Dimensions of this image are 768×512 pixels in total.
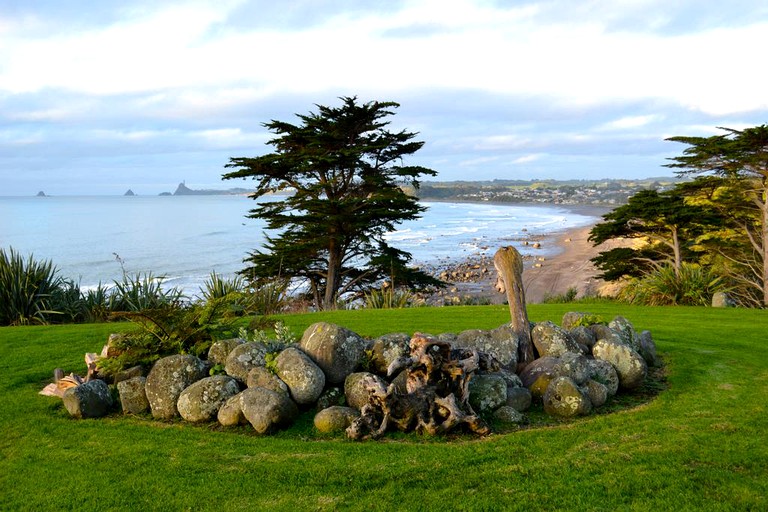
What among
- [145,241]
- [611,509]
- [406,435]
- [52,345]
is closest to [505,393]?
[406,435]

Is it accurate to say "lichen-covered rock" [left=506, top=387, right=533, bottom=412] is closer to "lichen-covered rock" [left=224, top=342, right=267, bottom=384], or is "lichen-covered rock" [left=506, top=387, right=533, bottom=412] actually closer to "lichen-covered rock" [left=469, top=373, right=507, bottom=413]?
"lichen-covered rock" [left=469, top=373, right=507, bottom=413]

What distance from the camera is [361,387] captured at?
6.50 meters

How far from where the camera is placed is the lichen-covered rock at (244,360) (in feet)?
22.6

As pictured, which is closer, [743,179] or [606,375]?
[606,375]

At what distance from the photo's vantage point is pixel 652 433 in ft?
18.8

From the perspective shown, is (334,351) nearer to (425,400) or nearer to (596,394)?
(425,400)

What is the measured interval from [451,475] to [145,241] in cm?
6511

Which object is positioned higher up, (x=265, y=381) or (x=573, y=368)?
(x=265, y=381)

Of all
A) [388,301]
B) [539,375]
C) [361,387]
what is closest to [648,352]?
[539,375]

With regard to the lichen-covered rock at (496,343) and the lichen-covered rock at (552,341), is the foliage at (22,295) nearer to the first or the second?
the lichen-covered rock at (496,343)

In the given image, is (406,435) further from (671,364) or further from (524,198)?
(524,198)

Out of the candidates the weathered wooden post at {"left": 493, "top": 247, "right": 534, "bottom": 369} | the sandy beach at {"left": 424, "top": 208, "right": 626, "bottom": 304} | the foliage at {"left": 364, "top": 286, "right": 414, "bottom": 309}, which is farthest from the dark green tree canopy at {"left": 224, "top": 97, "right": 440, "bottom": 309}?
the weathered wooden post at {"left": 493, "top": 247, "right": 534, "bottom": 369}

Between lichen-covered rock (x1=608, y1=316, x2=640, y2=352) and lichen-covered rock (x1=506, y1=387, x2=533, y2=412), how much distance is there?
7.00 feet

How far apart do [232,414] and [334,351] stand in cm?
133
